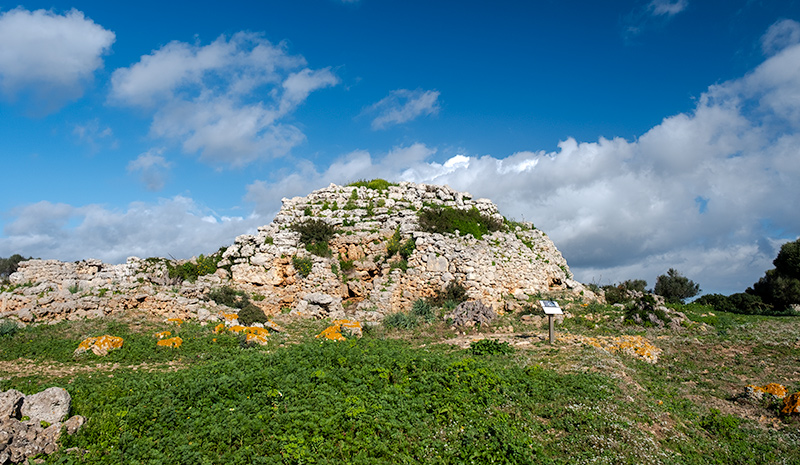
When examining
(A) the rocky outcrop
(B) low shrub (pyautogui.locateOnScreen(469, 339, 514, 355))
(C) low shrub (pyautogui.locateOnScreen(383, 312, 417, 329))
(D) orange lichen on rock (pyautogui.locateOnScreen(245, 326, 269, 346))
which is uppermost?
(C) low shrub (pyautogui.locateOnScreen(383, 312, 417, 329))

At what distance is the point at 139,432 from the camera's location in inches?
278

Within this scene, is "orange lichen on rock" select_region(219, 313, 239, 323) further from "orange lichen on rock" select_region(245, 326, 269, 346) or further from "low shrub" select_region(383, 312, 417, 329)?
"low shrub" select_region(383, 312, 417, 329)

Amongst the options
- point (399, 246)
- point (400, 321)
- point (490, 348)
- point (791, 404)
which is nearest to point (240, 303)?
point (400, 321)

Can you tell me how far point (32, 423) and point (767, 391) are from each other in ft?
48.4

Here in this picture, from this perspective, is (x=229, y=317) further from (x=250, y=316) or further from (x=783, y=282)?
(x=783, y=282)

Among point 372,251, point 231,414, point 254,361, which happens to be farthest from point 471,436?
point 372,251

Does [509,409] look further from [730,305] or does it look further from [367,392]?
[730,305]

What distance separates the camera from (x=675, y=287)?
98.5 ft

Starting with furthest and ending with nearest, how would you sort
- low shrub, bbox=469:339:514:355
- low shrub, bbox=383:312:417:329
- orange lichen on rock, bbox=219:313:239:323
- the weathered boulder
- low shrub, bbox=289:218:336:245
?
low shrub, bbox=289:218:336:245
low shrub, bbox=383:312:417:329
the weathered boulder
orange lichen on rock, bbox=219:313:239:323
low shrub, bbox=469:339:514:355

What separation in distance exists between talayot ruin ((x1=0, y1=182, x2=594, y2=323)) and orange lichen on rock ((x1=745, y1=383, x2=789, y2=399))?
36.2 feet

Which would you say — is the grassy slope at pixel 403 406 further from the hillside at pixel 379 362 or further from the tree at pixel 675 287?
the tree at pixel 675 287

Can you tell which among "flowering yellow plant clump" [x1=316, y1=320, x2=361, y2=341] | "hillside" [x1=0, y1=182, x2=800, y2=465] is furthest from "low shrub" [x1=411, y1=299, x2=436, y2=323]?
"flowering yellow plant clump" [x1=316, y1=320, x2=361, y2=341]

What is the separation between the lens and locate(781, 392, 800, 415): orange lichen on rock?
8398 millimetres

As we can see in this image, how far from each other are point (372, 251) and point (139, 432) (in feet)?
55.9
